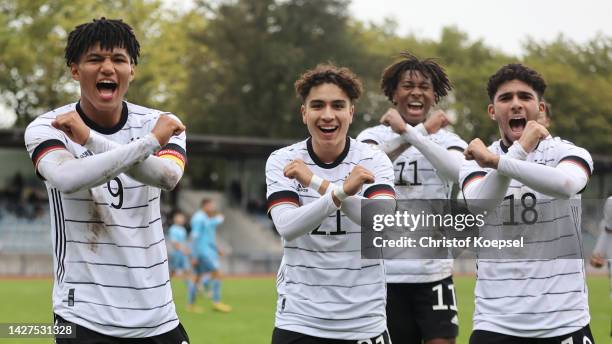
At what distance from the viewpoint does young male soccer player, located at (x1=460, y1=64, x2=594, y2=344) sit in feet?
17.6

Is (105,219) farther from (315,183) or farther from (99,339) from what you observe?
(315,183)

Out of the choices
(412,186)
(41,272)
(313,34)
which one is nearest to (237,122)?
(313,34)

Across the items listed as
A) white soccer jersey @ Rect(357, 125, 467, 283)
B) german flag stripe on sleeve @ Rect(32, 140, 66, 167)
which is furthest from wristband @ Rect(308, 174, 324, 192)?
white soccer jersey @ Rect(357, 125, 467, 283)

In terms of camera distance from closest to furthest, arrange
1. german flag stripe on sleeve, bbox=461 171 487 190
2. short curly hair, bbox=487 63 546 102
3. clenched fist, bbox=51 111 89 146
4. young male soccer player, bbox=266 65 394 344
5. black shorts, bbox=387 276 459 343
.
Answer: clenched fist, bbox=51 111 89 146 < young male soccer player, bbox=266 65 394 344 < german flag stripe on sleeve, bbox=461 171 487 190 < short curly hair, bbox=487 63 546 102 < black shorts, bbox=387 276 459 343

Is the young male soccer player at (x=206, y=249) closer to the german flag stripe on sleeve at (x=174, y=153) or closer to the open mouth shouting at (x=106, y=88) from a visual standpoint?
the german flag stripe on sleeve at (x=174, y=153)

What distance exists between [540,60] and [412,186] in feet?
132

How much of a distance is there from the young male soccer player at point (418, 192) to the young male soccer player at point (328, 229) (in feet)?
5.78

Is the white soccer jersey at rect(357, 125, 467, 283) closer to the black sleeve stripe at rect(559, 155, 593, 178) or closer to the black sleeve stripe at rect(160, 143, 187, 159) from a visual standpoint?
the black sleeve stripe at rect(559, 155, 593, 178)

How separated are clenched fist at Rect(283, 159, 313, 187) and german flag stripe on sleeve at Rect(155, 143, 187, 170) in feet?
2.16

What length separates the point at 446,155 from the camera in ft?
23.4

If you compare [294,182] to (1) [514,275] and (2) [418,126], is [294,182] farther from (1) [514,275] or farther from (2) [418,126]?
(2) [418,126]

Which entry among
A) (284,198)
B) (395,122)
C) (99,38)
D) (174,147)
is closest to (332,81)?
(284,198)

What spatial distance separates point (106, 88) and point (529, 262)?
278 cm

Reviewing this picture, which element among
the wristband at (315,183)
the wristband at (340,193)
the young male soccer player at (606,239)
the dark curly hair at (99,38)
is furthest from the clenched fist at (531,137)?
the young male soccer player at (606,239)
